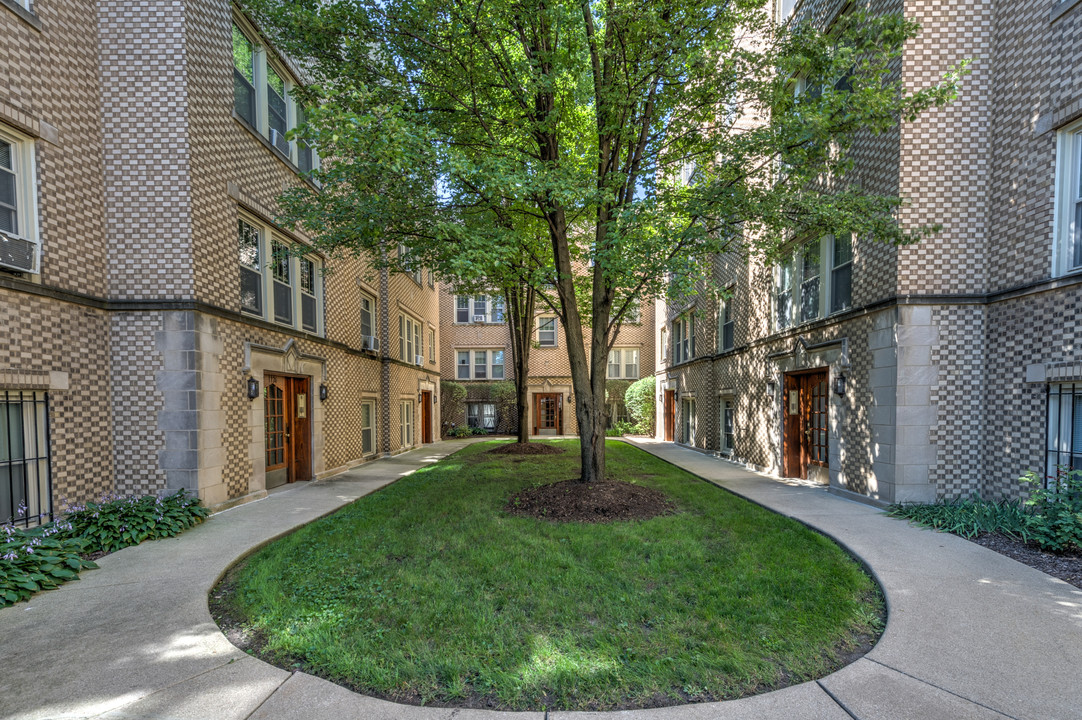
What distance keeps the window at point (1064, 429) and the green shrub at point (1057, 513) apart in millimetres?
179

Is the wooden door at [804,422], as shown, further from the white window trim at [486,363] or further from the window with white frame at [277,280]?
the white window trim at [486,363]

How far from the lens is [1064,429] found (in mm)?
5805

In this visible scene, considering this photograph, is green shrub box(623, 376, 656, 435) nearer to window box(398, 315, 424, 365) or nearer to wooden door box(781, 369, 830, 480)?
window box(398, 315, 424, 365)

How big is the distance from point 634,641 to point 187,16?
9362mm

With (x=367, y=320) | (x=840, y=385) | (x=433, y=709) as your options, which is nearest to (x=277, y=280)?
(x=367, y=320)

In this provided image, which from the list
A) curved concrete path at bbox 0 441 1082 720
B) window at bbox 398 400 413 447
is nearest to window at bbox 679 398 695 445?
window at bbox 398 400 413 447

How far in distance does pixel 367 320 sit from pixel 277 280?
4.83 metres

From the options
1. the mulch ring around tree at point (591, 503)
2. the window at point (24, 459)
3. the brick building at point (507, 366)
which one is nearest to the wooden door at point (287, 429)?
the window at point (24, 459)

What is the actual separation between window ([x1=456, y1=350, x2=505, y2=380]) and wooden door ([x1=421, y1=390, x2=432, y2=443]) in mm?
5082

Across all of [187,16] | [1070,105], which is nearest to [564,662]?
[1070,105]

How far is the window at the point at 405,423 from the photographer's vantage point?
16272mm

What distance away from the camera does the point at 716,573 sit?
15.2 ft

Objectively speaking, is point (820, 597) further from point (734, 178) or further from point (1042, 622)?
point (734, 178)

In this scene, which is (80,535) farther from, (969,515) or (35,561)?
(969,515)
